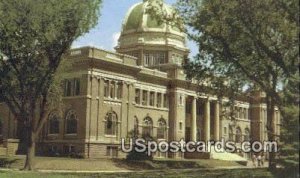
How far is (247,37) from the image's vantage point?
28.2 meters

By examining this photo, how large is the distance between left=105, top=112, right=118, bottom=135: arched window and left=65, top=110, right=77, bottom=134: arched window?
3492mm

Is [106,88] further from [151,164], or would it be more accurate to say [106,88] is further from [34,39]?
[34,39]

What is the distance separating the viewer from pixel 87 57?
190 ft

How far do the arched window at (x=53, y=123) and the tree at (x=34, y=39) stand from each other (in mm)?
21268

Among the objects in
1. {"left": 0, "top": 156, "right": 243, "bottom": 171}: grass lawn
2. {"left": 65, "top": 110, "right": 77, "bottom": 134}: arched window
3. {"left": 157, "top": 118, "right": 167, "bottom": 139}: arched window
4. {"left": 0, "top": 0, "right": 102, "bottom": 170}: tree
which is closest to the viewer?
{"left": 0, "top": 0, "right": 102, "bottom": 170}: tree

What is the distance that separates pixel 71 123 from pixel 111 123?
4.52m

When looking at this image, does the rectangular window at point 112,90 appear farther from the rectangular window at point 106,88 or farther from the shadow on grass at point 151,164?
the shadow on grass at point 151,164

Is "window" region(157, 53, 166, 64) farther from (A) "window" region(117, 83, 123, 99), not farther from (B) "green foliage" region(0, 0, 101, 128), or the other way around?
(B) "green foliage" region(0, 0, 101, 128)

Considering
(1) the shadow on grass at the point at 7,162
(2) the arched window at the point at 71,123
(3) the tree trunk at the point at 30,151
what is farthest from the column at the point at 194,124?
(3) the tree trunk at the point at 30,151

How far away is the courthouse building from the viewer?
191 feet

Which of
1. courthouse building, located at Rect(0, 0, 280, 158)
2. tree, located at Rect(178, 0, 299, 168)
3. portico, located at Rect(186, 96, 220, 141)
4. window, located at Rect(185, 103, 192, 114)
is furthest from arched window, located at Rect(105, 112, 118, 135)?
tree, located at Rect(178, 0, 299, 168)

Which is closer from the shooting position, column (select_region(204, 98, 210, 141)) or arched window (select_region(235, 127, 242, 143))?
column (select_region(204, 98, 210, 141))

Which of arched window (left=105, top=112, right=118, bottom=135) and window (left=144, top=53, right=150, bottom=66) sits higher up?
window (left=144, top=53, right=150, bottom=66)

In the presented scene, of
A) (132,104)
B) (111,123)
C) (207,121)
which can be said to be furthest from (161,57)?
(111,123)
